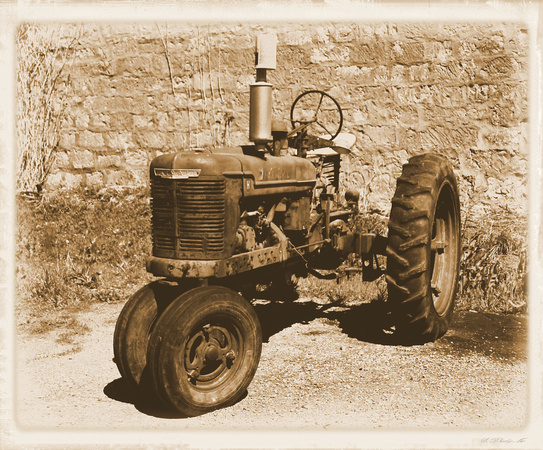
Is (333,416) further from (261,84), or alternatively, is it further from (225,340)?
(261,84)

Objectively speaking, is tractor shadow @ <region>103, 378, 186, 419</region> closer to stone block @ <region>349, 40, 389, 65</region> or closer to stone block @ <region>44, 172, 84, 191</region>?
stone block @ <region>349, 40, 389, 65</region>

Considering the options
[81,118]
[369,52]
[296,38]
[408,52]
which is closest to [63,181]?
[81,118]

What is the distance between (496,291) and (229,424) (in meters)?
3.44

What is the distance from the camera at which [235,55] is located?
8266 millimetres

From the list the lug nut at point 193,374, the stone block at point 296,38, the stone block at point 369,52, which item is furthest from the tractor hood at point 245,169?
the stone block at point 296,38

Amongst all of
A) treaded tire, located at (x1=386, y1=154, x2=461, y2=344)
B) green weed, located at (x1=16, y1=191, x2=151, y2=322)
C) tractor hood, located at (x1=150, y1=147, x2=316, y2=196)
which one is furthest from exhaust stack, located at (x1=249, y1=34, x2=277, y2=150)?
green weed, located at (x1=16, y1=191, x2=151, y2=322)

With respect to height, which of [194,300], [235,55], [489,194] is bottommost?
[194,300]

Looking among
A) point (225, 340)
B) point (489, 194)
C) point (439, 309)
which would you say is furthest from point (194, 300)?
point (489, 194)

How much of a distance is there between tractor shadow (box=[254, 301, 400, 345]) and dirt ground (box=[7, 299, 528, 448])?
0.02m

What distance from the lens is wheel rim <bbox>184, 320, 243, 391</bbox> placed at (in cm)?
380

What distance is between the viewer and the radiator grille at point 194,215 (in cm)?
399

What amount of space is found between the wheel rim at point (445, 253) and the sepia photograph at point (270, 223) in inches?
0.7

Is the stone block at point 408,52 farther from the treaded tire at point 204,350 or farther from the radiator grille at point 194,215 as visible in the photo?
the treaded tire at point 204,350

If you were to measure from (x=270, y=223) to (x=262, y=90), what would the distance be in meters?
0.93
